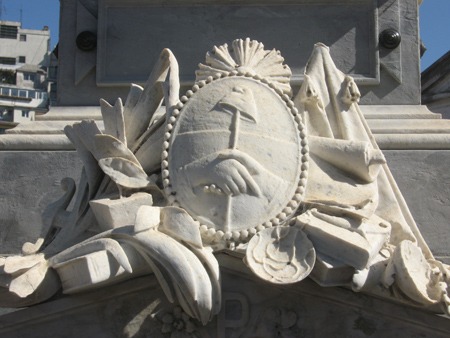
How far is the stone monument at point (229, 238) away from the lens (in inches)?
117

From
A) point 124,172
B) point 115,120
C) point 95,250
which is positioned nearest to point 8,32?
point 115,120

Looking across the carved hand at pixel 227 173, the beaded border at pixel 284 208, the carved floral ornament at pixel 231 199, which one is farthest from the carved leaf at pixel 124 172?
the carved hand at pixel 227 173

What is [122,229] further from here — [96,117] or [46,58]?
[46,58]

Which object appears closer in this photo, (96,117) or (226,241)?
(226,241)

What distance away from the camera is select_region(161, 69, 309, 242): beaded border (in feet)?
10.2

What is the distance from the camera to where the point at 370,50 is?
513 cm

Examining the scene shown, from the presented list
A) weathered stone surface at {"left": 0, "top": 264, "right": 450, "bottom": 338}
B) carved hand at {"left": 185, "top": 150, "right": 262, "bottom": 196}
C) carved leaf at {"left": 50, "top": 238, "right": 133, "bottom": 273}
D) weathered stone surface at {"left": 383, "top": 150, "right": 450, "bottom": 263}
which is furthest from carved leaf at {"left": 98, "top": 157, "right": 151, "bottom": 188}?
weathered stone surface at {"left": 383, "top": 150, "right": 450, "bottom": 263}

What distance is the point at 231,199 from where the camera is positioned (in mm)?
3133

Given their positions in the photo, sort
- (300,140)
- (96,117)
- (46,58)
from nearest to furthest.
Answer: (300,140)
(96,117)
(46,58)

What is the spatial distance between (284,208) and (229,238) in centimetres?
34

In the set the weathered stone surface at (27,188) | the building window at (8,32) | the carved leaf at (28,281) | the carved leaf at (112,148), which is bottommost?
the building window at (8,32)

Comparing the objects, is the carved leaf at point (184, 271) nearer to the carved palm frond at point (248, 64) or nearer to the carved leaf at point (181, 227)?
the carved leaf at point (181, 227)

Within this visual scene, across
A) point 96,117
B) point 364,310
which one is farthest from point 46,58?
point 364,310

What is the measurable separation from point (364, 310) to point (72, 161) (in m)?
2.67
